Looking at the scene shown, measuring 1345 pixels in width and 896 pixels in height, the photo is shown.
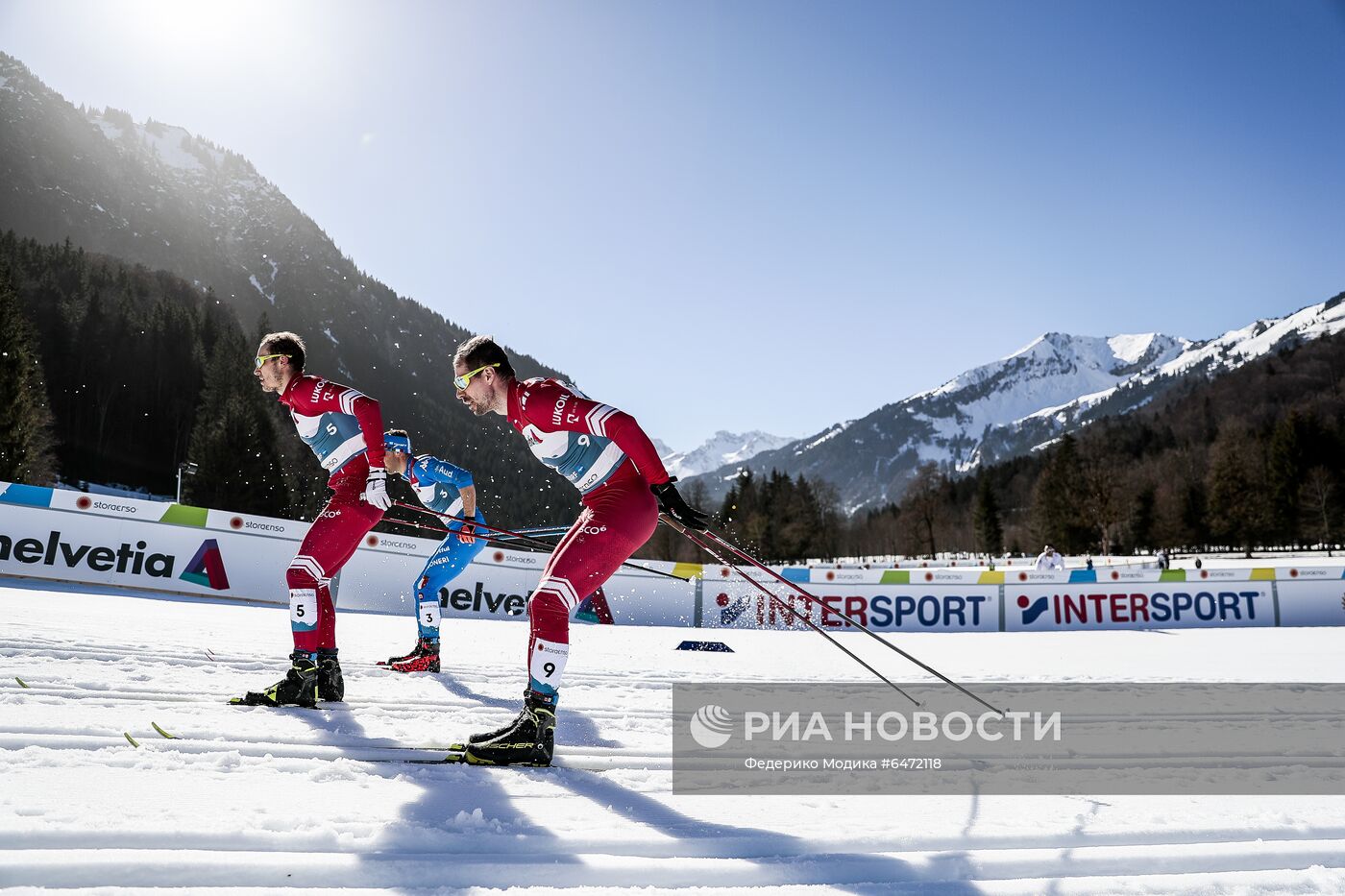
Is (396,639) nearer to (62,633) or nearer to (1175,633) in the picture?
(62,633)

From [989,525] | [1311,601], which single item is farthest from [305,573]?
[989,525]

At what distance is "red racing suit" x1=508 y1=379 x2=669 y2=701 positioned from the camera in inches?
133

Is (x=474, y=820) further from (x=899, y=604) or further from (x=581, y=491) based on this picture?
(x=899, y=604)

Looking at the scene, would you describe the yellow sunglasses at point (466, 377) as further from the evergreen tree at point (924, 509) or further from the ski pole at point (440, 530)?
the evergreen tree at point (924, 509)

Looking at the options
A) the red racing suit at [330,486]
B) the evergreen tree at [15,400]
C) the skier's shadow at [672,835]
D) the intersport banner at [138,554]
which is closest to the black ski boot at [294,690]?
the red racing suit at [330,486]

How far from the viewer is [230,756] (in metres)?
2.92

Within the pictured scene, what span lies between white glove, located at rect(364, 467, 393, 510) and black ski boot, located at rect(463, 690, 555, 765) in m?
1.78

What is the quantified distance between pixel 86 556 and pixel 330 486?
10188mm

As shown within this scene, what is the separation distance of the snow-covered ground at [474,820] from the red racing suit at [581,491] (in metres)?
0.56

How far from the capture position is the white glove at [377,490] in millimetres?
4547

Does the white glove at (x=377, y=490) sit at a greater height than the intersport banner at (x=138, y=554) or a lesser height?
greater

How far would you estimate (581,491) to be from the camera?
3730mm

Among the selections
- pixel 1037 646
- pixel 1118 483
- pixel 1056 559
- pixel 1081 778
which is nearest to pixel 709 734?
pixel 1081 778

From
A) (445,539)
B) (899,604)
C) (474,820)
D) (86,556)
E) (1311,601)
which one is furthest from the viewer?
(1311,601)
